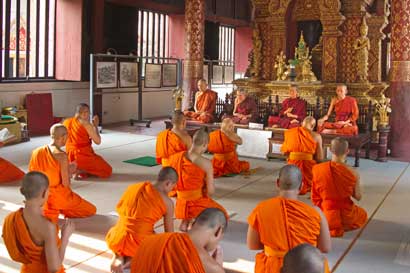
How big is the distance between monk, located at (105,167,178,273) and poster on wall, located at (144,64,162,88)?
13.2 m

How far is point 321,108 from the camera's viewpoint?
508 inches

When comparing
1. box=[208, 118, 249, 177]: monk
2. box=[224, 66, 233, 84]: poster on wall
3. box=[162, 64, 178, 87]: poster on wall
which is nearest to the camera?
box=[208, 118, 249, 177]: monk

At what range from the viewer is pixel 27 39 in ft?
48.6

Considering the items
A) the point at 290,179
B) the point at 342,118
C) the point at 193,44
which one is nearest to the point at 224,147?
the point at 342,118

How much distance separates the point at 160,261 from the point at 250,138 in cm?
850

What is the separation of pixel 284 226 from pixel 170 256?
1118 millimetres

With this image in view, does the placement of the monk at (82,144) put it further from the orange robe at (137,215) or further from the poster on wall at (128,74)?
the poster on wall at (128,74)

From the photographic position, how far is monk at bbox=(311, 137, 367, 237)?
20.7 ft

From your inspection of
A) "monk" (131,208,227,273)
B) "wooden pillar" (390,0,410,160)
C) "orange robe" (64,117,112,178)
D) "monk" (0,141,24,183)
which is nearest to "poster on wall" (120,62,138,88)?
"orange robe" (64,117,112,178)

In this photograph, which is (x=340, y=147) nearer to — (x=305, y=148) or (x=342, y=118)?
(x=305, y=148)

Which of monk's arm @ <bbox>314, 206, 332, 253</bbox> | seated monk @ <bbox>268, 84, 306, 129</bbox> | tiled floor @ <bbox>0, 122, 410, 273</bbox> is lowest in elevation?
tiled floor @ <bbox>0, 122, 410, 273</bbox>

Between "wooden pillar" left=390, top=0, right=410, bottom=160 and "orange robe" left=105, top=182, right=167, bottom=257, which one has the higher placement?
"wooden pillar" left=390, top=0, right=410, bottom=160

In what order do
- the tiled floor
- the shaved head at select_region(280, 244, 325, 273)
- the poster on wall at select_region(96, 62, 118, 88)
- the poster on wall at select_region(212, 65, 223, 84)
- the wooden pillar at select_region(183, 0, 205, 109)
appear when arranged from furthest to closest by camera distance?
the poster on wall at select_region(212, 65, 223, 84) < the wooden pillar at select_region(183, 0, 205, 109) < the poster on wall at select_region(96, 62, 118, 88) < the tiled floor < the shaved head at select_region(280, 244, 325, 273)

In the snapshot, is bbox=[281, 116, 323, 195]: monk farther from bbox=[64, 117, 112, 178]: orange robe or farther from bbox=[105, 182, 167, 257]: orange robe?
bbox=[105, 182, 167, 257]: orange robe
